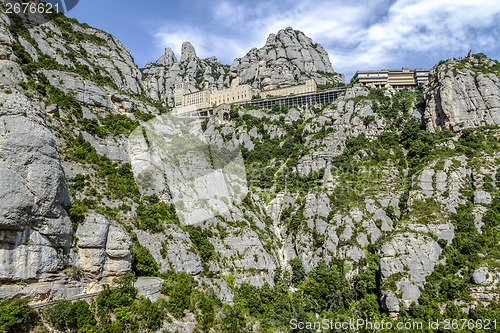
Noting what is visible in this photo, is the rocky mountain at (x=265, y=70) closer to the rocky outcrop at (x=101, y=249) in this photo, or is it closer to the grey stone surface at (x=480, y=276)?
the grey stone surface at (x=480, y=276)

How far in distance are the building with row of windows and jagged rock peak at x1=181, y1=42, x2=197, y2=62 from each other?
10715 centimetres

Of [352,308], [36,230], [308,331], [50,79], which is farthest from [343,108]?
[36,230]

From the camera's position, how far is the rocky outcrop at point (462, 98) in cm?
7600

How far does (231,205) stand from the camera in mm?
65000

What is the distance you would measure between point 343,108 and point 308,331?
218 feet

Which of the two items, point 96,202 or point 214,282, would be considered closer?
point 96,202

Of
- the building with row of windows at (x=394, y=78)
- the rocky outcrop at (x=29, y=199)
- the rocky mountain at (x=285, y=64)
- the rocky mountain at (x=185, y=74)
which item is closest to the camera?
the rocky outcrop at (x=29, y=199)

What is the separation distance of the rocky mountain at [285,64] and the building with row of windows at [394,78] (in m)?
13.8

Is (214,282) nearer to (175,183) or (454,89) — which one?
(175,183)

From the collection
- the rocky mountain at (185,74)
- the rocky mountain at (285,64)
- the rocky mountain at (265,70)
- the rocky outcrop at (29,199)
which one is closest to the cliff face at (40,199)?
the rocky outcrop at (29,199)

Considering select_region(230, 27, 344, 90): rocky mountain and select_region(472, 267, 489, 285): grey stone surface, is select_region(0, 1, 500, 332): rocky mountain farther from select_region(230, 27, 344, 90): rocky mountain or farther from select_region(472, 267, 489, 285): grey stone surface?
select_region(230, 27, 344, 90): rocky mountain

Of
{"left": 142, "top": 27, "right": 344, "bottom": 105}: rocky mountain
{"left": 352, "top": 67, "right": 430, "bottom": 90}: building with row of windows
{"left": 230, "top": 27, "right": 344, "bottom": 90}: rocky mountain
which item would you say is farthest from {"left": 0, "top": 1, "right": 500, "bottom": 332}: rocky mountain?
{"left": 142, "top": 27, "right": 344, "bottom": 105}: rocky mountain

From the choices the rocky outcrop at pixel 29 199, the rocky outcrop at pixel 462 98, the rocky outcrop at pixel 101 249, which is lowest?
the rocky outcrop at pixel 101 249

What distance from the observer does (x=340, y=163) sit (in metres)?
77.5
